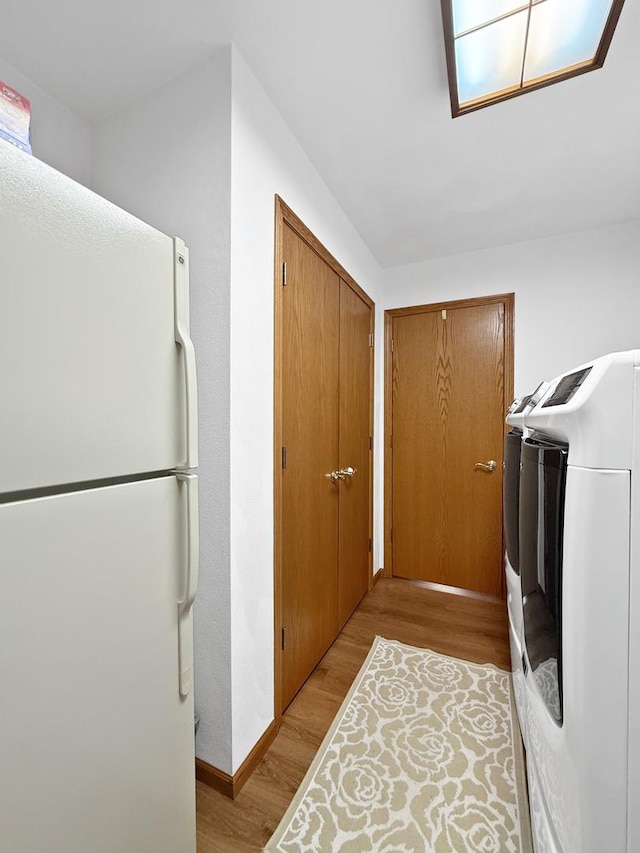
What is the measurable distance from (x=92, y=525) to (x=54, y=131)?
165 centimetres

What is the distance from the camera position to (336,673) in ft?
6.38

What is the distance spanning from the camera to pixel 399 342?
3068mm

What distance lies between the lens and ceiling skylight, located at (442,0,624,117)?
1.10 metres

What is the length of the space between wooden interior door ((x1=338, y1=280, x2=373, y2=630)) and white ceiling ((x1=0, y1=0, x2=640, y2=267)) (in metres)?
0.70

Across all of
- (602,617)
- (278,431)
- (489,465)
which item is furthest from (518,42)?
(489,465)

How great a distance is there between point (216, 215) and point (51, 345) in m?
0.84

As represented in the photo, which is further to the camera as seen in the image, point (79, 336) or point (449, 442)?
point (449, 442)

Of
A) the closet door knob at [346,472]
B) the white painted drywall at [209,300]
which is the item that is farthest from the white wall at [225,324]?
the closet door knob at [346,472]

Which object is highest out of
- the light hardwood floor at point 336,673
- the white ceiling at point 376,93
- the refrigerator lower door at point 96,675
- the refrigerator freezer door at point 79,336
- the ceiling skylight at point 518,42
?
the white ceiling at point 376,93

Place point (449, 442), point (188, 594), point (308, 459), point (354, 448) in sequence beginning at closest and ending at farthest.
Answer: point (188, 594) → point (308, 459) → point (354, 448) → point (449, 442)

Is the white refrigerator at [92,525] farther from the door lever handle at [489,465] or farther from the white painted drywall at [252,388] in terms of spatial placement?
the door lever handle at [489,465]

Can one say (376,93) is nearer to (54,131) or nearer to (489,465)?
(54,131)

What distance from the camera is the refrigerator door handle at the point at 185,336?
969mm

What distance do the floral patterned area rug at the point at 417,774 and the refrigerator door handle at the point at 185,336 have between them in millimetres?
1272
